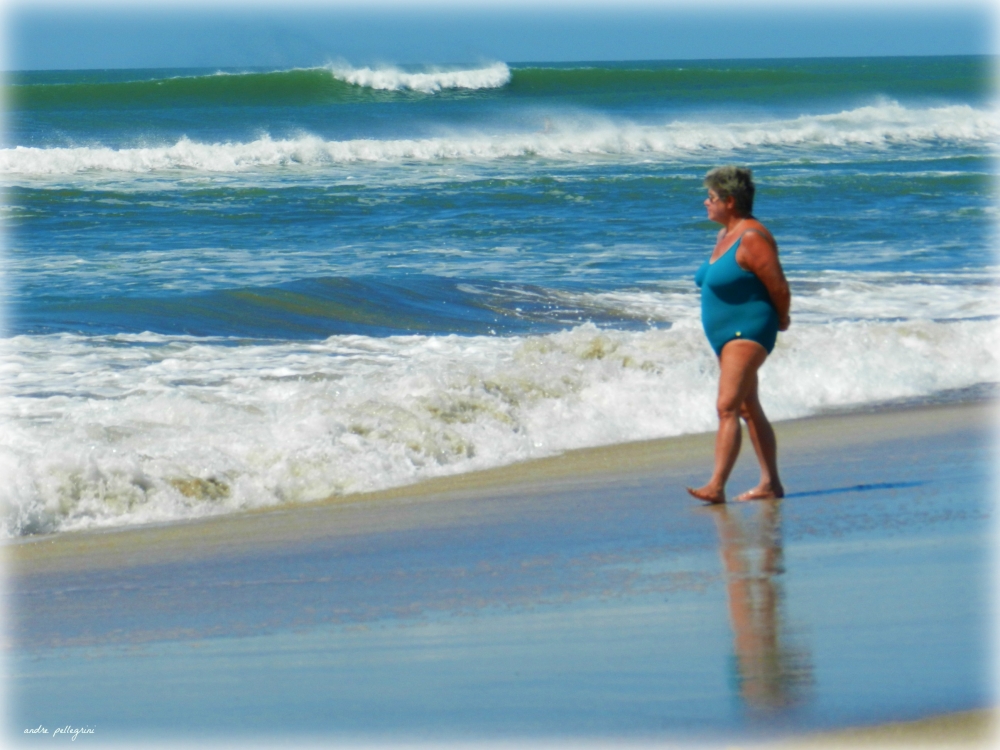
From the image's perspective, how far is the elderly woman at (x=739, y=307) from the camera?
497 cm

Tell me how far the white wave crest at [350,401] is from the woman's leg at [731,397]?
1.92 meters

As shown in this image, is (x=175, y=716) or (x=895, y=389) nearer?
(x=175, y=716)

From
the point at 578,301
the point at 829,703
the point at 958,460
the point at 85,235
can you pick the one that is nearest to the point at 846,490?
the point at 958,460

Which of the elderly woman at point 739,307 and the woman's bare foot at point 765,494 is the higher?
the elderly woman at point 739,307

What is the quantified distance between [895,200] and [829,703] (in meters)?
20.4

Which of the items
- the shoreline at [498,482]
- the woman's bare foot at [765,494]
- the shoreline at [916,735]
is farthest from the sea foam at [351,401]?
the shoreline at [916,735]

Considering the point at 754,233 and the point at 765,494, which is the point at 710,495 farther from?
the point at 754,233

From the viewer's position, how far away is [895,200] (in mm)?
22156

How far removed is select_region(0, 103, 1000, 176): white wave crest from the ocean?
6.0 inches

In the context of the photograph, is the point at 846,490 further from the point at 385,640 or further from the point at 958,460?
the point at 385,640

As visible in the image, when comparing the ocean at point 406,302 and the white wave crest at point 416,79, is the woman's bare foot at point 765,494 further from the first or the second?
the white wave crest at point 416,79
